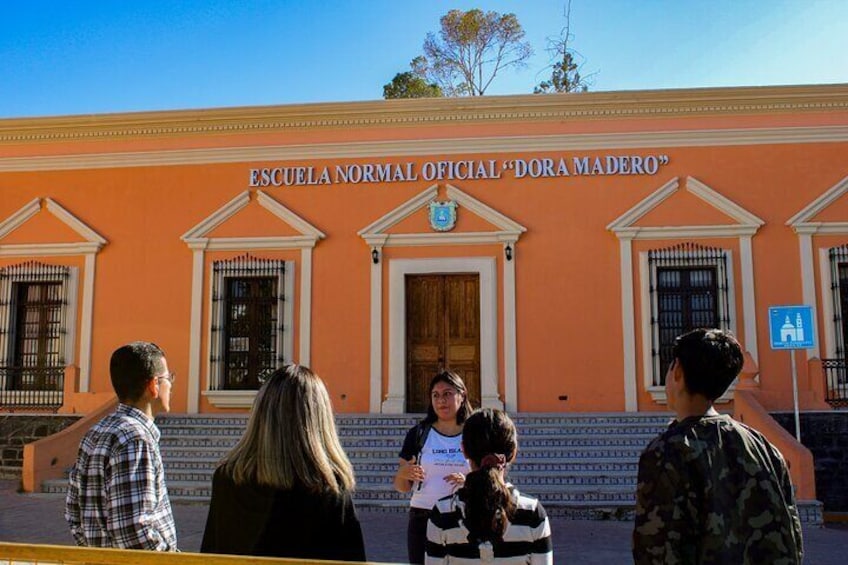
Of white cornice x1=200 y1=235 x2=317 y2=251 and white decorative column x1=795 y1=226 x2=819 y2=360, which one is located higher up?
white cornice x1=200 y1=235 x2=317 y2=251

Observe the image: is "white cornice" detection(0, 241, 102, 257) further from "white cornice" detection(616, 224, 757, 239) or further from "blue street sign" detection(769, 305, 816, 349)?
"blue street sign" detection(769, 305, 816, 349)

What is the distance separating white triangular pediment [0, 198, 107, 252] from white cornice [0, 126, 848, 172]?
680 mm

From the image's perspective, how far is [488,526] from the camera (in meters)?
2.44

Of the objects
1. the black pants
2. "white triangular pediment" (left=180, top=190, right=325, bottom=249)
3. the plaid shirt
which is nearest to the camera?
the plaid shirt

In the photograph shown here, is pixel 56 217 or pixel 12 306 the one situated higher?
pixel 56 217

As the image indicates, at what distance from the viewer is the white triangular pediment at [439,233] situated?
11.6 meters

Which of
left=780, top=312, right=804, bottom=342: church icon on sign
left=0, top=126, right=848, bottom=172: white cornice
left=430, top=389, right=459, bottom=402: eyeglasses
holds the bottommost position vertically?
left=430, top=389, right=459, bottom=402: eyeglasses

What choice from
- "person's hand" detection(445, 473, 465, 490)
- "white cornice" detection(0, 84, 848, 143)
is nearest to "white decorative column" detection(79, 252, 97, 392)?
"white cornice" detection(0, 84, 848, 143)

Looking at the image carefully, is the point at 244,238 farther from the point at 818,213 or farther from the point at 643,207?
the point at 818,213

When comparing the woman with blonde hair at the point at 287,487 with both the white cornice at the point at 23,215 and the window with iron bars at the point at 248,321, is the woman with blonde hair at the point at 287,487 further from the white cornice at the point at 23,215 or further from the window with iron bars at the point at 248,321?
the white cornice at the point at 23,215

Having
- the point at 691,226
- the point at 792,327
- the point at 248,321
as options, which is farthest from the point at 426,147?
the point at 792,327

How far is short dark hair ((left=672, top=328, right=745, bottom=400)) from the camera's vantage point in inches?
90.4

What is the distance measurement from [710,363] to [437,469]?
1.95 metres

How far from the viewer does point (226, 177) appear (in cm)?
1242
